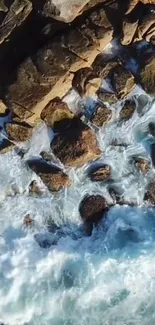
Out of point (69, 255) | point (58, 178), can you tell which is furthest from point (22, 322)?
point (58, 178)

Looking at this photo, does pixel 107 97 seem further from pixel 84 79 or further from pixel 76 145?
pixel 76 145

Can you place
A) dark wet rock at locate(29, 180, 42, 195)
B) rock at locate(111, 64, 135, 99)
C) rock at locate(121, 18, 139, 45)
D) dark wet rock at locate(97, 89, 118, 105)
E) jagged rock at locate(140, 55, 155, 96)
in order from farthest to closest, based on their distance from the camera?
dark wet rock at locate(29, 180, 42, 195)
dark wet rock at locate(97, 89, 118, 105)
rock at locate(111, 64, 135, 99)
jagged rock at locate(140, 55, 155, 96)
rock at locate(121, 18, 139, 45)

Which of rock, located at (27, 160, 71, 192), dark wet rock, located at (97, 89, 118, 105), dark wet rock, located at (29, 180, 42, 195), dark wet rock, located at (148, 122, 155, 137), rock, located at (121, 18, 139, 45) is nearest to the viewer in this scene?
rock, located at (121, 18, 139, 45)

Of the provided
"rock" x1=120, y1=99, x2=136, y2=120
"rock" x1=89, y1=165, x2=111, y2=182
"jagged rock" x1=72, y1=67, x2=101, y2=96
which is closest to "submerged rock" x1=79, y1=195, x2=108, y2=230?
"rock" x1=89, y1=165, x2=111, y2=182

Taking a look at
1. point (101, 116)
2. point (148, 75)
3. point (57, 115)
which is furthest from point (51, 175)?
point (148, 75)

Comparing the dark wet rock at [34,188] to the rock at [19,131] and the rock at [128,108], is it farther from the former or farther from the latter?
the rock at [128,108]

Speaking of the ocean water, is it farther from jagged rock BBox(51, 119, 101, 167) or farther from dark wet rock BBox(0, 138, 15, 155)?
jagged rock BBox(51, 119, 101, 167)

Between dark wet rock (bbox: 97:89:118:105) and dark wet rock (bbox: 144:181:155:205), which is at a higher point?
dark wet rock (bbox: 97:89:118:105)

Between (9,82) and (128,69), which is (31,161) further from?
(128,69)
